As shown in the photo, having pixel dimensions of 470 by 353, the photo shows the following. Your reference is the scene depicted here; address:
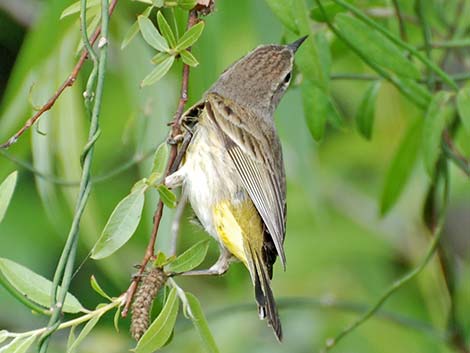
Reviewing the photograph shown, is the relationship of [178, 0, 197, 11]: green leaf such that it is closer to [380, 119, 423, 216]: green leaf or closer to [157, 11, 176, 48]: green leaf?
[157, 11, 176, 48]: green leaf

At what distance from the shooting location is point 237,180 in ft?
10.7

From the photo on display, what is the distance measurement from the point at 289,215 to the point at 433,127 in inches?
98.2

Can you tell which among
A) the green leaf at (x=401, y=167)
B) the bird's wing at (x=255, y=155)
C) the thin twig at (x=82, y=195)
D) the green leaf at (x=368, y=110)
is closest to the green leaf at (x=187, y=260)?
the thin twig at (x=82, y=195)

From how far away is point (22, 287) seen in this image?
7.13 ft

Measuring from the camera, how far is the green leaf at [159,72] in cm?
241

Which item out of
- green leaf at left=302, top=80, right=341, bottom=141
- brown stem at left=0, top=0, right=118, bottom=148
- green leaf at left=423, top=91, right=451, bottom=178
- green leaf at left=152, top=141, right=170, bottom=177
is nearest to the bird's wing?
green leaf at left=302, top=80, right=341, bottom=141

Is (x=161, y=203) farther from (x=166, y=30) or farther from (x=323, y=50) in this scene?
(x=323, y=50)

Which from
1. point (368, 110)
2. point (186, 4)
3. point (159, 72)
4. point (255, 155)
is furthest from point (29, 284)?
point (368, 110)

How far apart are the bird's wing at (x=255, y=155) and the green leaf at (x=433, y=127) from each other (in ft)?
1.51

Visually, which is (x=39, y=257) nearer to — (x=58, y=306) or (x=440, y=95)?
(x=440, y=95)

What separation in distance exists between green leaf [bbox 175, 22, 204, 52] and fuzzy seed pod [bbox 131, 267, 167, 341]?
1.67 ft

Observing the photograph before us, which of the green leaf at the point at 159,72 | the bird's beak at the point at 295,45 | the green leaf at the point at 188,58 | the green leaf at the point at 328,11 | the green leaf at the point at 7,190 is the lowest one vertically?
the bird's beak at the point at 295,45

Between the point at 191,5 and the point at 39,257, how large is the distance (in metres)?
3.42

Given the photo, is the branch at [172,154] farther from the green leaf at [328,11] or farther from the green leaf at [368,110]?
the green leaf at [368,110]
